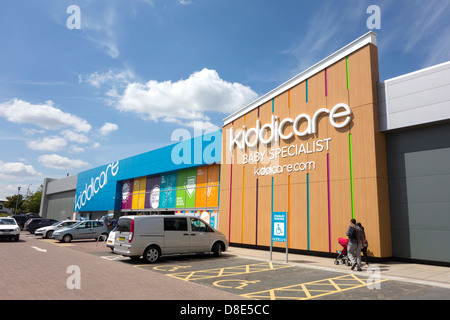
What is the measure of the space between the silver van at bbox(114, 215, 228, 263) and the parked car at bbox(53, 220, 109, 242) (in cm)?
1110

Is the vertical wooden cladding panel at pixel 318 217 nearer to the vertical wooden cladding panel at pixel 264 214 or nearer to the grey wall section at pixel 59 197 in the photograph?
the vertical wooden cladding panel at pixel 264 214

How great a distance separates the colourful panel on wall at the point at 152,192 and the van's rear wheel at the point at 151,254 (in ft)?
55.6

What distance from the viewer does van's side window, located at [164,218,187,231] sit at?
12685mm

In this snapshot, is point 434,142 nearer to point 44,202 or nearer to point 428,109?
point 428,109

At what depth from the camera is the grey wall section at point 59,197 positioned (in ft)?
168

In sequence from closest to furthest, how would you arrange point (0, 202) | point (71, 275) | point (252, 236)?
point (71, 275), point (252, 236), point (0, 202)

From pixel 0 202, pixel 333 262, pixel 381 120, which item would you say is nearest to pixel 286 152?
pixel 381 120

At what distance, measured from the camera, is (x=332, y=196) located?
44.4 feet

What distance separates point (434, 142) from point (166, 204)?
20.9 meters

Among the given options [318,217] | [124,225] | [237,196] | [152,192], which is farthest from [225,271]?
[152,192]

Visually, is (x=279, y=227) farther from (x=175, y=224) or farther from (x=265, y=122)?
(x=265, y=122)

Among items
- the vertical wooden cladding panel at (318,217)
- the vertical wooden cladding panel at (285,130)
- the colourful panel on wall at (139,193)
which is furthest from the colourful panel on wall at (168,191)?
the vertical wooden cladding panel at (318,217)

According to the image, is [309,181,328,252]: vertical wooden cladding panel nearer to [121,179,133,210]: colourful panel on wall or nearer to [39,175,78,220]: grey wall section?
[121,179,133,210]: colourful panel on wall

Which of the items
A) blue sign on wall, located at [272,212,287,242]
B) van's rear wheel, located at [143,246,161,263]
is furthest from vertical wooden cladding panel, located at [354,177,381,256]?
van's rear wheel, located at [143,246,161,263]
